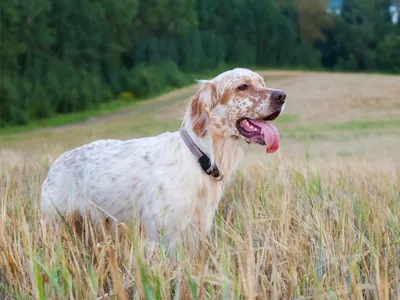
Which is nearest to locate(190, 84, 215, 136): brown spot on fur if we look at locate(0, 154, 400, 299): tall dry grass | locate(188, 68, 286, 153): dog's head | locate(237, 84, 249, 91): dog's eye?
locate(188, 68, 286, 153): dog's head

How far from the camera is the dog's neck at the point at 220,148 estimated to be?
3.89 metres

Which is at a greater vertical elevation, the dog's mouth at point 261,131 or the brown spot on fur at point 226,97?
the brown spot on fur at point 226,97

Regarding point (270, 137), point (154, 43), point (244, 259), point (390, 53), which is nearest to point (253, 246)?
point (244, 259)

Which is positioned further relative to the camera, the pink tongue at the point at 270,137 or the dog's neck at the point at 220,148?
the dog's neck at the point at 220,148

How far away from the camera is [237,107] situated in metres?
3.89

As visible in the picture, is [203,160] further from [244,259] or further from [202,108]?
[244,259]

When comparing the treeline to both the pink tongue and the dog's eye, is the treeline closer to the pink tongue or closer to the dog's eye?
the dog's eye

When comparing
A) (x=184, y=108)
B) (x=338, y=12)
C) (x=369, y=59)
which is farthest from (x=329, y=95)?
(x=184, y=108)

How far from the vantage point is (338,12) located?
41250mm

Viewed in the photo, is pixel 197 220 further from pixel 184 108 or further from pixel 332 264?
pixel 332 264

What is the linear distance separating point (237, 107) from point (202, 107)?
234mm

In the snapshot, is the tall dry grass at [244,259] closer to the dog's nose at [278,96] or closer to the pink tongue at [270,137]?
the pink tongue at [270,137]

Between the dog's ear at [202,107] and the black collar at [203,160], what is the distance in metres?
0.07

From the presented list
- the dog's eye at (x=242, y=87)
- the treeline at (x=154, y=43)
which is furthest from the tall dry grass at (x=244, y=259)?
the treeline at (x=154, y=43)
